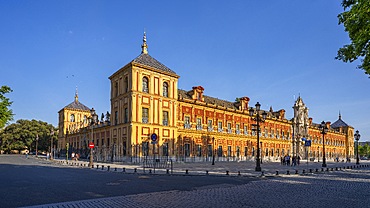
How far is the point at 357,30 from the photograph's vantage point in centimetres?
1494

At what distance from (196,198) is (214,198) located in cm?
60

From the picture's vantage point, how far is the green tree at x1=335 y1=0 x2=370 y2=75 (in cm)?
1315

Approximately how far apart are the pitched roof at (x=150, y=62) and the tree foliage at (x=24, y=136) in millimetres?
56714

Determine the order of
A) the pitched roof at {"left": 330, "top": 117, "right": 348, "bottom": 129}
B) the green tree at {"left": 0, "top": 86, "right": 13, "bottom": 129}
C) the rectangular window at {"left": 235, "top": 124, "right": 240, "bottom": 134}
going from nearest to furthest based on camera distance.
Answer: the green tree at {"left": 0, "top": 86, "right": 13, "bottom": 129}, the rectangular window at {"left": 235, "top": 124, "right": 240, "bottom": 134}, the pitched roof at {"left": 330, "top": 117, "right": 348, "bottom": 129}

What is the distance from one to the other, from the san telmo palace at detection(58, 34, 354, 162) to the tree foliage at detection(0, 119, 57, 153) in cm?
2853

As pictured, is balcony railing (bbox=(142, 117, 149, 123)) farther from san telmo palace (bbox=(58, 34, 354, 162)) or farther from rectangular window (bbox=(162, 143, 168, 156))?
rectangular window (bbox=(162, 143, 168, 156))

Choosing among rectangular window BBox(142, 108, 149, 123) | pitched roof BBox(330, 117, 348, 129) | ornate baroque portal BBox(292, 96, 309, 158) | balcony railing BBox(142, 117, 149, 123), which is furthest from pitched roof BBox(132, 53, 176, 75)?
pitched roof BBox(330, 117, 348, 129)

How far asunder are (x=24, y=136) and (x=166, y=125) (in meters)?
64.7

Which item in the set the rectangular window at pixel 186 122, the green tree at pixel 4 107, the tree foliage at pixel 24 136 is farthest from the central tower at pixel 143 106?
the tree foliage at pixel 24 136

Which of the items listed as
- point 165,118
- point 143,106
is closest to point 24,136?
point 165,118

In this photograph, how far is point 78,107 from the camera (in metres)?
67.6

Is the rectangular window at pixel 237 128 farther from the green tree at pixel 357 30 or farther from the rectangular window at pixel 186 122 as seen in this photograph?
the green tree at pixel 357 30

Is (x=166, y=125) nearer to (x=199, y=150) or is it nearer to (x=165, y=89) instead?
(x=165, y=89)

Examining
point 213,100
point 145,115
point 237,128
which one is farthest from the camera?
point 237,128
